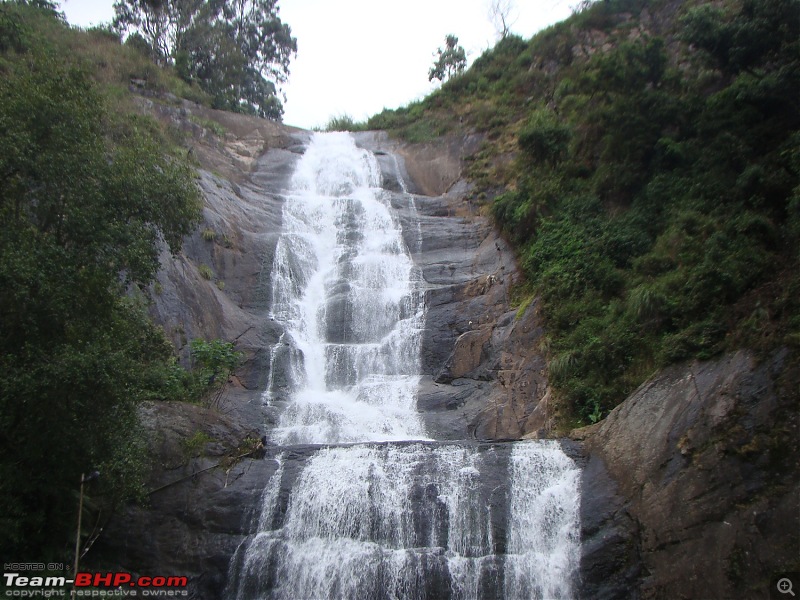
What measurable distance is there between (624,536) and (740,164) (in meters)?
10.1

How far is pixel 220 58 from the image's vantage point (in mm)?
40000

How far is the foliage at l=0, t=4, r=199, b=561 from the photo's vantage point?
33.8ft

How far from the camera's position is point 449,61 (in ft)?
148

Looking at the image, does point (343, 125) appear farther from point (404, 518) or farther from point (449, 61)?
point (404, 518)

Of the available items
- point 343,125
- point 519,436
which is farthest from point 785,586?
point 343,125

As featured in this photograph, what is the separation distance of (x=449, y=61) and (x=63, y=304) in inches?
1562

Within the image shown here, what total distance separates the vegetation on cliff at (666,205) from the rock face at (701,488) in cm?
83

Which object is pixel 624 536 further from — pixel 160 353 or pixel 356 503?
pixel 160 353

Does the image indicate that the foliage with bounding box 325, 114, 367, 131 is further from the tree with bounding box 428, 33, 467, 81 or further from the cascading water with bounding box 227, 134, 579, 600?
the cascading water with bounding box 227, 134, 579, 600

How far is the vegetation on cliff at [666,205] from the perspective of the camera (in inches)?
497

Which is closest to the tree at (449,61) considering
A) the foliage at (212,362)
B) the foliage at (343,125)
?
the foliage at (343,125)

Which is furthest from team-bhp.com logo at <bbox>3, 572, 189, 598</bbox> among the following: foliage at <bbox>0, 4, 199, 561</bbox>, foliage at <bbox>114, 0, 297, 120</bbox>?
foliage at <bbox>114, 0, 297, 120</bbox>

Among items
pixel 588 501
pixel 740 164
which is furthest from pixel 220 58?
pixel 588 501

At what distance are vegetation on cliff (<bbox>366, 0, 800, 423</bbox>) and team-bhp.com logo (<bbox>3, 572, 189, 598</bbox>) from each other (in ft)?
31.4
